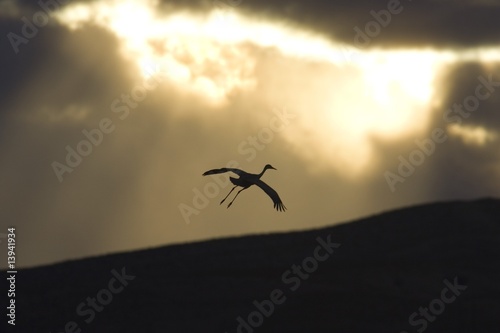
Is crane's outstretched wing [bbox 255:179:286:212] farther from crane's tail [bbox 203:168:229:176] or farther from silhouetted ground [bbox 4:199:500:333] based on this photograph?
silhouetted ground [bbox 4:199:500:333]

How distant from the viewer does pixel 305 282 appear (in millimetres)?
42625

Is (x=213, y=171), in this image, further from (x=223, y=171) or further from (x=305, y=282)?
(x=305, y=282)

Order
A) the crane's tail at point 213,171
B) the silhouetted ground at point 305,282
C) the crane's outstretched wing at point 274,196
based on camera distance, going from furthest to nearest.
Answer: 1. the silhouetted ground at point 305,282
2. the crane's outstretched wing at point 274,196
3. the crane's tail at point 213,171

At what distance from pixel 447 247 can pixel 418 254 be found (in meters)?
1.34

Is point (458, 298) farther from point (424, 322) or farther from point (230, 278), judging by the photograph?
point (230, 278)

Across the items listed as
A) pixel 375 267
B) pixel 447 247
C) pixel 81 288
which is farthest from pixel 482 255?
pixel 81 288

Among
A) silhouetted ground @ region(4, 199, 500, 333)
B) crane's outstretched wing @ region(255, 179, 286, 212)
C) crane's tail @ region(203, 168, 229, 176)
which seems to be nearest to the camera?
crane's tail @ region(203, 168, 229, 176)

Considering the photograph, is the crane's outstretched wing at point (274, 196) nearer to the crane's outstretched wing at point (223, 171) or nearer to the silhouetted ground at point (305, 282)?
the crane's outstretched wing at point (223, 171)

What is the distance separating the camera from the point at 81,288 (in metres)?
44.5

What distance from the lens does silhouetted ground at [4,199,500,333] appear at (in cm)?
3984

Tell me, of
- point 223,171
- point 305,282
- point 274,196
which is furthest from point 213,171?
point 305,282

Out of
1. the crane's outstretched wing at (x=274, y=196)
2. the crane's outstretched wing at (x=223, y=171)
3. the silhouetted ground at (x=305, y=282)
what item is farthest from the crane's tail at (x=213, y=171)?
the silhouetted ground at (x=305, y=282)

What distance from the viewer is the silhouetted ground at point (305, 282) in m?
39.8

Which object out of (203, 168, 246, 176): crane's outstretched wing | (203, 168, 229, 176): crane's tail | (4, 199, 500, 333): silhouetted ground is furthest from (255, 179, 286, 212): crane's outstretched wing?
(4, 199, 500, 333): silhouetted ground
